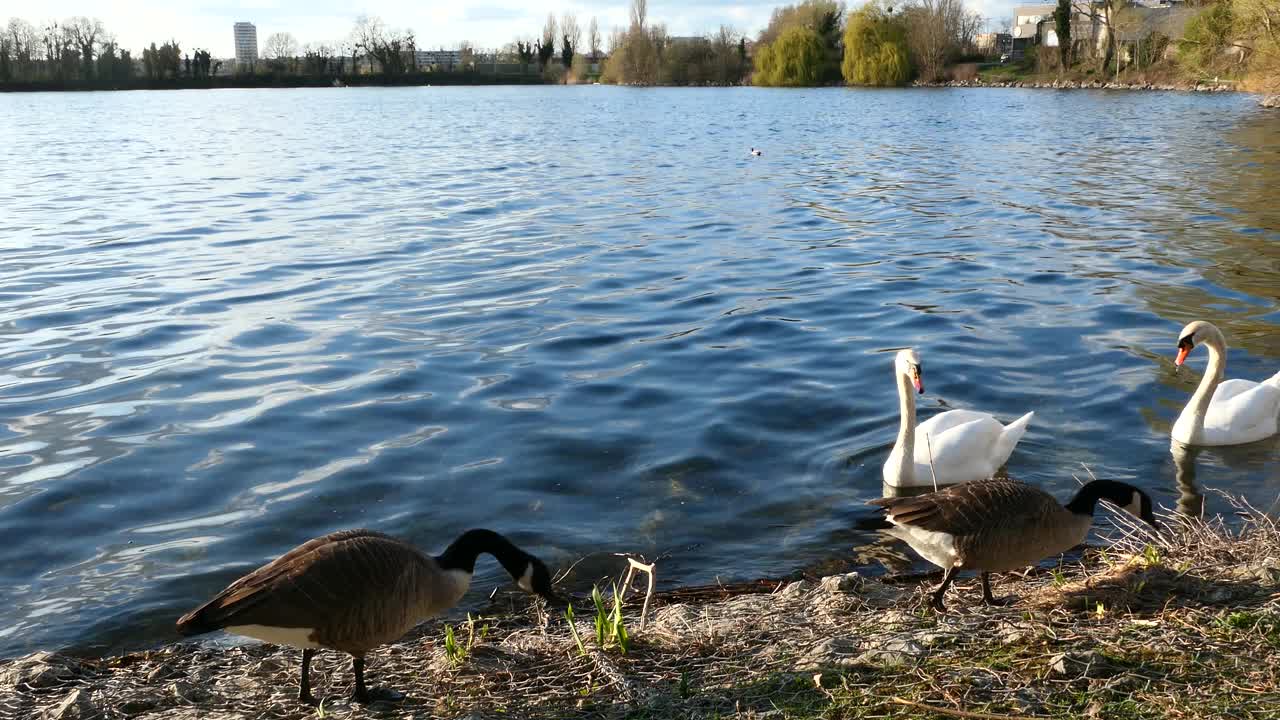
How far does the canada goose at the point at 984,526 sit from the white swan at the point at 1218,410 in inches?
139

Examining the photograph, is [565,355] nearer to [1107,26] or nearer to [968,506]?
[968,506]

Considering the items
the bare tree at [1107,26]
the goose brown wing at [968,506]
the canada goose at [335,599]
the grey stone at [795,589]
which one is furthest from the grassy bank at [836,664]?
the bare tree at [1107,26]

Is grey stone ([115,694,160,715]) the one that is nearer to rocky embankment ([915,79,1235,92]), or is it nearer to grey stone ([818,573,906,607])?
grey stone ([818,573,906,607])

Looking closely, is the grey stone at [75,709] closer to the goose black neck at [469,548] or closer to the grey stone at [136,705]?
the grey stone at [136,705]

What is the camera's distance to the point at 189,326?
487 inches

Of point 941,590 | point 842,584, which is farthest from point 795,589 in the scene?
point 941,590

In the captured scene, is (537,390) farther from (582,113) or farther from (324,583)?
(582,113)

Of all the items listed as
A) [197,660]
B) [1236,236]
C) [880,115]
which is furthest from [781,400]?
[880,115]

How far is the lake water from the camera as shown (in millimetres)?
7027

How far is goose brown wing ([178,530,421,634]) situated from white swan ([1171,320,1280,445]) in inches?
246

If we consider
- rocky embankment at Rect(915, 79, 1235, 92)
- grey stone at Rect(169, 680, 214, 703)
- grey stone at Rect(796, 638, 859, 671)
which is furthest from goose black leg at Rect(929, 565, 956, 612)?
rocky embankment at Rect(915, 79, 1235, 92)

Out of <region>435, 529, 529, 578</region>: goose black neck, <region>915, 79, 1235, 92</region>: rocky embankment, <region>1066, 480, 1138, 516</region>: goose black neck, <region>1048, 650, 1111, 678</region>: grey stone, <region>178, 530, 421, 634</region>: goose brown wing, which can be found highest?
<region>915, 79, 1235, 92</region>: rocky embankment

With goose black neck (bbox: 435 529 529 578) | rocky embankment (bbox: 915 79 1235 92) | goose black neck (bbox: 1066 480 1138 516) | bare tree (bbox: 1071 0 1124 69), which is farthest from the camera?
bare tree (bbox: 1071 0 1124 69)

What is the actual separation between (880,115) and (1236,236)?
36998 mm
